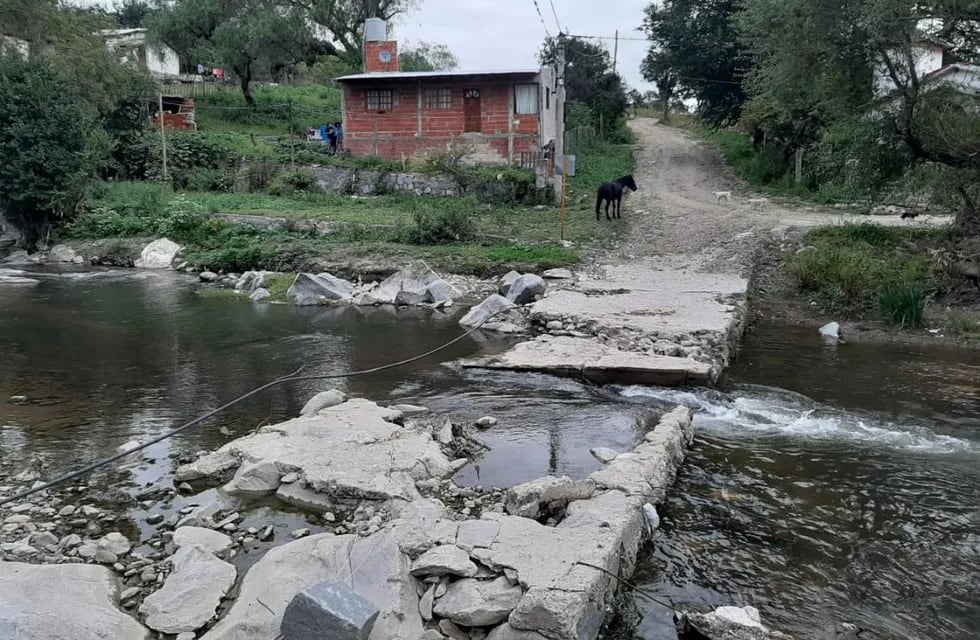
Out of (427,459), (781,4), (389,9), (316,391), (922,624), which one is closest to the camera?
(922,624)

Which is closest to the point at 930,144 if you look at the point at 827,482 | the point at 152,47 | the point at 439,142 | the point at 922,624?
the point at 827,482

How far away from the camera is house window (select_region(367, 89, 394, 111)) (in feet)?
89.5

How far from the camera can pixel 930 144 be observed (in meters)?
14.2

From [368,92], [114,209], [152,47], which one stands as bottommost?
[114,209]

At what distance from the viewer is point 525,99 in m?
26.0

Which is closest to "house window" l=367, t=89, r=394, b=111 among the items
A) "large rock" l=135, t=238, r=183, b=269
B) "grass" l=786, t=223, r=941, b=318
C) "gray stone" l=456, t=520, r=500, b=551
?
"large rock" l=135, t=238, r=183, b=269

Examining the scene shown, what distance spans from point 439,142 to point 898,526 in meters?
23.0

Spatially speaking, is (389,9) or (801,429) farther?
(389,9)

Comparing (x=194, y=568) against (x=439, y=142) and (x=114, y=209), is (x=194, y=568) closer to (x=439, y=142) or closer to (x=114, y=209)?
(x=114, y=209)

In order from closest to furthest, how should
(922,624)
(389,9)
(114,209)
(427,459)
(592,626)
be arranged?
1. (592,626)
2. (922,624)
3. (427,459)
4. (114,209)
5. (389,9)

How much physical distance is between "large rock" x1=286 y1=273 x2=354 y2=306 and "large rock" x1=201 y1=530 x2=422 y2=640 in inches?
415

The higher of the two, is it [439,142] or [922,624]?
[439,142]

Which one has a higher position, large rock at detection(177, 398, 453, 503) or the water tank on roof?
the water tank on roof

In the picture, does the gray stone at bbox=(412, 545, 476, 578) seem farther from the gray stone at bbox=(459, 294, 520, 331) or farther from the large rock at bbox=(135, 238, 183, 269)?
the large rock at bbox=(135, 238, 183, 269)
